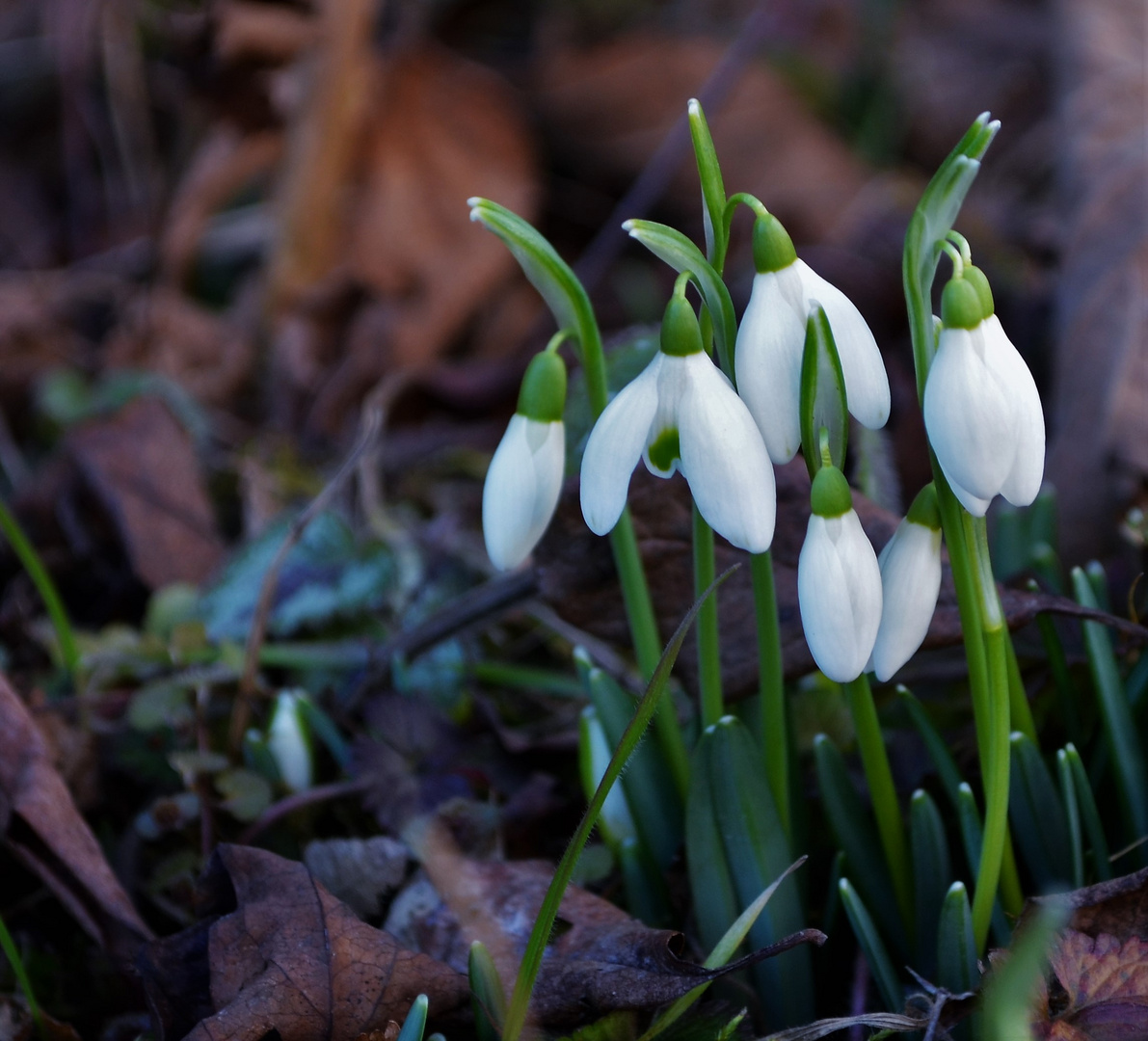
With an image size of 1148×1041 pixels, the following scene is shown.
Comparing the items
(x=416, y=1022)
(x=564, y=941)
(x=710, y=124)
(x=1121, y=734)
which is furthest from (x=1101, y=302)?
(x=710, y=124)

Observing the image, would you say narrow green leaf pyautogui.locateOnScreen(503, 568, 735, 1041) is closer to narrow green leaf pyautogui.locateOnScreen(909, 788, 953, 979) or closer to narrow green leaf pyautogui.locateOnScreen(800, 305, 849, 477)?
narrow green leaf pyautogui.locateOnScreen(800, 305, 849, 477)

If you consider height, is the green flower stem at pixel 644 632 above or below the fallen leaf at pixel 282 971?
above

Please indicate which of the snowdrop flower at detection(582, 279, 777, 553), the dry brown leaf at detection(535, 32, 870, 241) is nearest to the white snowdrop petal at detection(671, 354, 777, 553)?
the snowdrop flower at detection(582, 279, 777, 553)

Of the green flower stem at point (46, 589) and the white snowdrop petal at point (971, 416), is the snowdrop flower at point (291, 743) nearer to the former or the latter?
the green flower stem at point (46, 589)

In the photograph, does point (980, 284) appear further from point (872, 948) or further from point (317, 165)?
point (317, 165)

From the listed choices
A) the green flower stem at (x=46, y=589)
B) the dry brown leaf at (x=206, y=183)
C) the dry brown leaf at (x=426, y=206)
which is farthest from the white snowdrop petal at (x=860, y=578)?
the dry brown leaf at (x=206, y=183)
